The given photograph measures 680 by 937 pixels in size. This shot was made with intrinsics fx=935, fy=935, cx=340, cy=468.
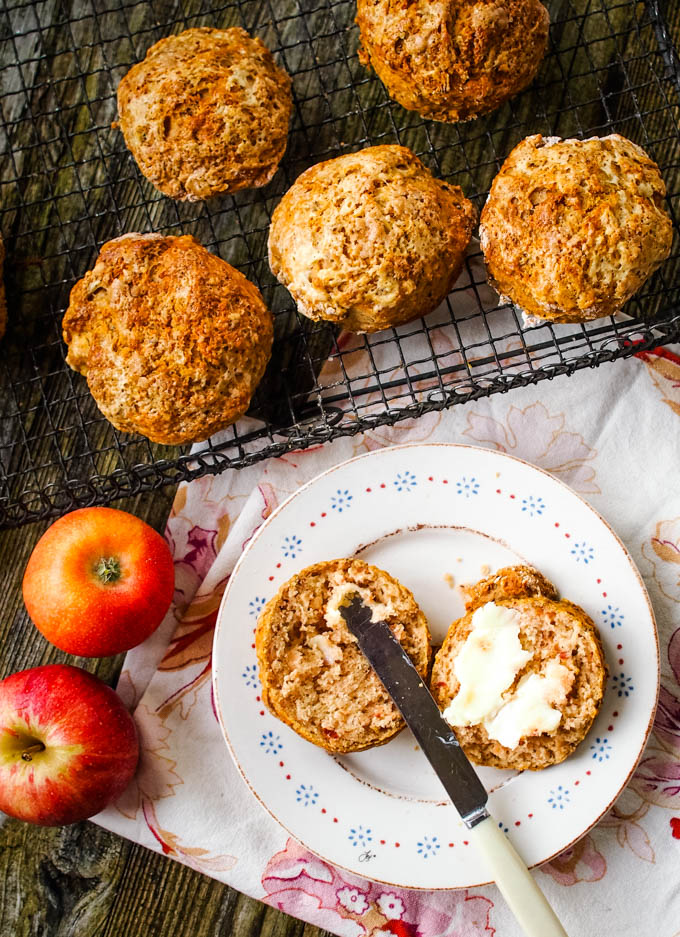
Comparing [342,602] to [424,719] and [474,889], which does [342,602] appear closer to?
[424,719]

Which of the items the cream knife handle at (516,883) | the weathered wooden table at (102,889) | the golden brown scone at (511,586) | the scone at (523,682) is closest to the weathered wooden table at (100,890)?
the weathered wooden table at (102,889)

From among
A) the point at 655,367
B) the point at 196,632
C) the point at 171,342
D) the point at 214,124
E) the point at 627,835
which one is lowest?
the point at 627,835

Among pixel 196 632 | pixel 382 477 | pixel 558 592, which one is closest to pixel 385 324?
pixel 382 477

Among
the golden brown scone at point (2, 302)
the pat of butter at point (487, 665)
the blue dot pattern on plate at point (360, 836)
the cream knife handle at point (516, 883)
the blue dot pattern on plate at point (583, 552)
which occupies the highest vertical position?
the golden brown scone at point (2, 302)

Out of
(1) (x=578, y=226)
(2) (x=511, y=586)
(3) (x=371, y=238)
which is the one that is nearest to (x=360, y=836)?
(2) (x=511, y=586)

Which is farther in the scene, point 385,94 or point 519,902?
point 385,94

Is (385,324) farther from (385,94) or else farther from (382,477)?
(385,94)

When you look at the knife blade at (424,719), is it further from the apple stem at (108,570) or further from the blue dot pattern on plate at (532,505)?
the apple stem at (108,570)
